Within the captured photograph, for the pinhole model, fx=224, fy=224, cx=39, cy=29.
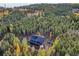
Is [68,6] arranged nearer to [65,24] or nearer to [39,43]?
[65,24]

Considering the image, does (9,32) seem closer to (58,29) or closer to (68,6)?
(58,29)

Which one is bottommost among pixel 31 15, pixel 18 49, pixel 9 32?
pixel 18 49

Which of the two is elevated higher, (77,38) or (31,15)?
(31,15)

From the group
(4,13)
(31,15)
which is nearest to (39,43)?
(31,15)

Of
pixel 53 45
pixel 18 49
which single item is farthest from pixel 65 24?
pixel 18 49

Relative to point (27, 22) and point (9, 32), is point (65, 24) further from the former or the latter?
point (9, 32)

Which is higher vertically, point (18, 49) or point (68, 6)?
point (68, 6)
